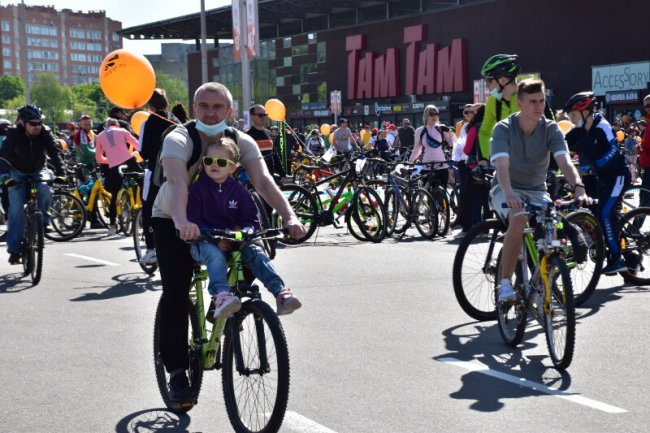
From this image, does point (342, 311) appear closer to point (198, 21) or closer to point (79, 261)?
point (79, 261)

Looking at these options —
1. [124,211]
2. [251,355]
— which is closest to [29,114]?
[124,211]

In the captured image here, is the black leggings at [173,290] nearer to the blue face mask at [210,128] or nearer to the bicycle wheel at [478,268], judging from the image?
the blue face mask at [210,128]

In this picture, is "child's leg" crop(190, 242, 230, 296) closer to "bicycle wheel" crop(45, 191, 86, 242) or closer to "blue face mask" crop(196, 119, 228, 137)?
"blue face mask" crop(196, 119, 228, 137)

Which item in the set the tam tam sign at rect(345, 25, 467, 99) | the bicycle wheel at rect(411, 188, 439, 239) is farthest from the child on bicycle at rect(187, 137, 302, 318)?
the tam tam sign at rect(345, 25, 467, 99)

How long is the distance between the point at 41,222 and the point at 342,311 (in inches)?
148

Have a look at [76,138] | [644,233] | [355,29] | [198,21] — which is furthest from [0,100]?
[644,233]

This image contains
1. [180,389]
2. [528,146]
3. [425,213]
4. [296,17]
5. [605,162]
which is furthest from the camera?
[296,17]

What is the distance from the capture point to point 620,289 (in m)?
9.76

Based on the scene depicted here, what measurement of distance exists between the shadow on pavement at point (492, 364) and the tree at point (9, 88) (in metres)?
197

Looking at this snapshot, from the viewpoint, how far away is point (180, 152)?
514 centimetres

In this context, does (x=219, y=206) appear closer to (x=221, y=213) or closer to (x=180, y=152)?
(x=221, y=213)

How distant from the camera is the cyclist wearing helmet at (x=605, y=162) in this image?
976cm

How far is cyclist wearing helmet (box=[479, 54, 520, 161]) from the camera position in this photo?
936 cm

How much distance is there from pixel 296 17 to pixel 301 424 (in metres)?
77.5
